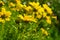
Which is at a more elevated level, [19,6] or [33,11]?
[19,6]

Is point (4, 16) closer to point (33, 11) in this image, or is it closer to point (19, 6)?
point (19, 6)

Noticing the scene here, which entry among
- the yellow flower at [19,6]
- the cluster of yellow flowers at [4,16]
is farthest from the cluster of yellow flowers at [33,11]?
the cluster of yellow flowers at [4,16]

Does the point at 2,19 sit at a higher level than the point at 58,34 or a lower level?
higher

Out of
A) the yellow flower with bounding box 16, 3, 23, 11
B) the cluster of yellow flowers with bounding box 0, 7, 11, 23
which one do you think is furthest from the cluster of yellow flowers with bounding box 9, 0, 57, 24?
the cluster of yellow flowers with bounding box 0, 7, 11, 23

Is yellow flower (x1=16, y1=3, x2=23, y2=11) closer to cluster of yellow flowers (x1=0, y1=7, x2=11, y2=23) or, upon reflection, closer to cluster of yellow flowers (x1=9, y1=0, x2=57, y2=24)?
cluster of yellow flowers (x1=9, y1=0, x2=57, y2=24)

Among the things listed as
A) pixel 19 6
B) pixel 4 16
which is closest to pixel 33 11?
pixel 19 6

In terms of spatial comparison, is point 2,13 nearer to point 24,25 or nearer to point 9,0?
point 24,25

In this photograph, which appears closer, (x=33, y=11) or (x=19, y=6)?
(x=19, y=6)

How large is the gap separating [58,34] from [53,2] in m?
0.77

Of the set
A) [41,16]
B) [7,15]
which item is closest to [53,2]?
[41,16]

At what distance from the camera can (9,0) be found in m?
4.97

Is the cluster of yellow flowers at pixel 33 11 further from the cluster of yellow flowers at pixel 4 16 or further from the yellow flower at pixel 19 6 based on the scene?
the cluster of yellow flowers at pixel 4 16

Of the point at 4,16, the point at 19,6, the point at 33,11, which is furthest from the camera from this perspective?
the point at 33,11

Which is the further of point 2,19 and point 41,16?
point 41,16
